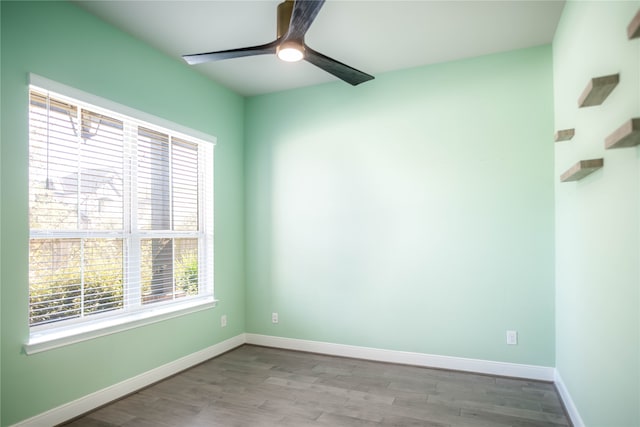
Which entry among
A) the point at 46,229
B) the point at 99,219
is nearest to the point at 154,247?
the point at 99,219

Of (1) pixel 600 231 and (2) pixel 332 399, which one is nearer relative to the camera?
(1) pixel 600 231

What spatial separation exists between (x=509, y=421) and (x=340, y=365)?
1.47 m

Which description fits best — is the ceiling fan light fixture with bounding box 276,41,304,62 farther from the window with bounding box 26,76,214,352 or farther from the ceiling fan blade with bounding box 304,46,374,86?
the window with bounding box 26,76,214,352

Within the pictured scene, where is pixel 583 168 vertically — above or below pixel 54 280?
above

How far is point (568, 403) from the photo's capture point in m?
Answer: 2.47

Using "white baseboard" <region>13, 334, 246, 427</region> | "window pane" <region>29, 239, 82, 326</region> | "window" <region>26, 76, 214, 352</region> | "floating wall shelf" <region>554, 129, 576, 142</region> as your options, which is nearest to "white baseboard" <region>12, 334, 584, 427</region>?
"white baseboard" <region>13, 334, 246, 427</region>

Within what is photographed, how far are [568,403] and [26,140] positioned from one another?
12.4 ft

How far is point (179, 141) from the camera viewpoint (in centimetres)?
350

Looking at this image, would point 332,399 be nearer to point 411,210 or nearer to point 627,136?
point 411,210

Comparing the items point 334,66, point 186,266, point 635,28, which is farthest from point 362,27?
point 186,266

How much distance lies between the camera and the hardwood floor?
2457mm

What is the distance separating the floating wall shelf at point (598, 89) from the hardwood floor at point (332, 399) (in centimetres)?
195

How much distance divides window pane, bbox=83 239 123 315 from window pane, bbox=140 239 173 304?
219 millimetres

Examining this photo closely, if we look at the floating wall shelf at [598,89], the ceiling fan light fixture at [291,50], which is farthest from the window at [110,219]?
the floating wall shelf at [598,89]
